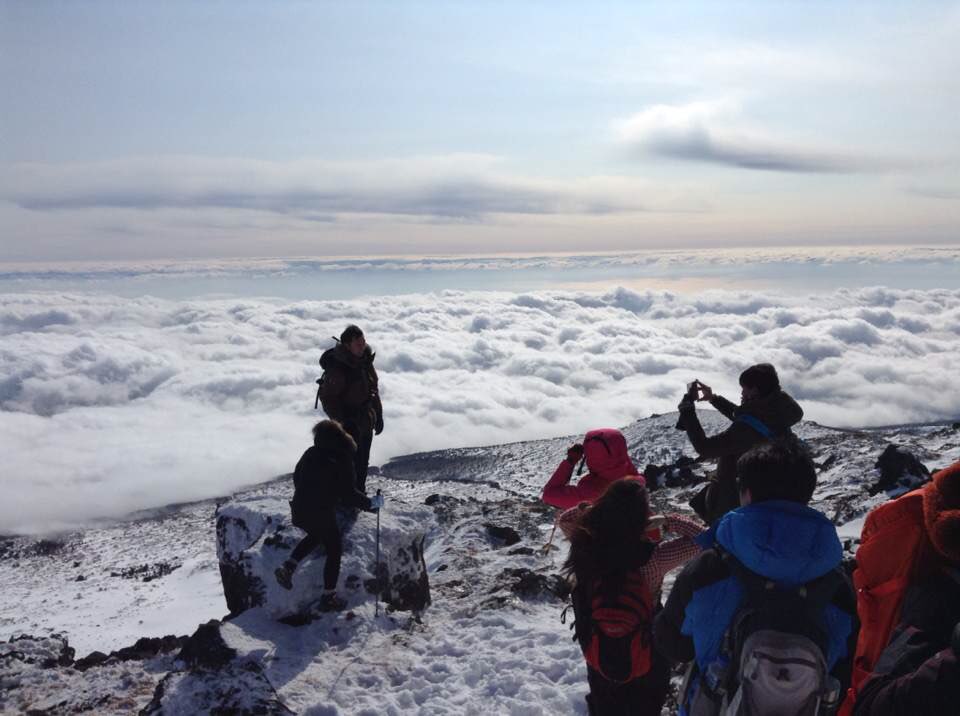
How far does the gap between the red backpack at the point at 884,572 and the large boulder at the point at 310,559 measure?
776 cm

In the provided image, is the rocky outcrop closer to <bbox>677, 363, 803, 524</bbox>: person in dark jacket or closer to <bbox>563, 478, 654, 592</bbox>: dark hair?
<bbox>563, 478, 654, 592</bbox>: dark hair

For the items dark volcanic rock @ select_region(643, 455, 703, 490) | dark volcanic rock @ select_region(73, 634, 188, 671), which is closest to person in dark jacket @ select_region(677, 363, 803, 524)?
dark volcanic rock @ select_region(73, 634, 188, 671)

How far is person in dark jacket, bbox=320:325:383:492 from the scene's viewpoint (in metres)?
10.8

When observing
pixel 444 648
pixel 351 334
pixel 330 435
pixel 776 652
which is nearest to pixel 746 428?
pixel 776 652

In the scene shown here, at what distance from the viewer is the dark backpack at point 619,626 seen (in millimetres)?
4324

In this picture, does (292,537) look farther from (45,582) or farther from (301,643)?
(45,582)

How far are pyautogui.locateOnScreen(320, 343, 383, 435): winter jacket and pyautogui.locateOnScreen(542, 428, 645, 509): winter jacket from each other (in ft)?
17.9

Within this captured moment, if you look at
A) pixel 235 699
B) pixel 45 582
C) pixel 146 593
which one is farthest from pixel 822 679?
pixel 45 582

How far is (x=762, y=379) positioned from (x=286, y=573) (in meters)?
7.09

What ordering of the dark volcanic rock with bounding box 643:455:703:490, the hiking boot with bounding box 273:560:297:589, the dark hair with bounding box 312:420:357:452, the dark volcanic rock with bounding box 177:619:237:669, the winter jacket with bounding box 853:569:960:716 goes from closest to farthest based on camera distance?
the winter jacket with bounding box 853:569:960:716 → the dark volcanic rock with bounding box 177:619:237:669 → the dark hair with bounding box 312:420:357:452 → the hiking boot with bounding box 273:560:297:589 → the dark volcanic rock with bounding box 643:455:703:490

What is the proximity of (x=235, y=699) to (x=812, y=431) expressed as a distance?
104356mm

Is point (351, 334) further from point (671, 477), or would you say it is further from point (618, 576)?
point (671, 477)

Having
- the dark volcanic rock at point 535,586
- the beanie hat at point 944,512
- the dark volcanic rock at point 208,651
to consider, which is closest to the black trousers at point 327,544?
the dark volcanic rock at point 208,651

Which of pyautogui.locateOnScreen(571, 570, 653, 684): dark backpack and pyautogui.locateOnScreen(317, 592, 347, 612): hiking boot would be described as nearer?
pyautogui.locateOnScreen(571, 570, 653, 684): dark backpack
